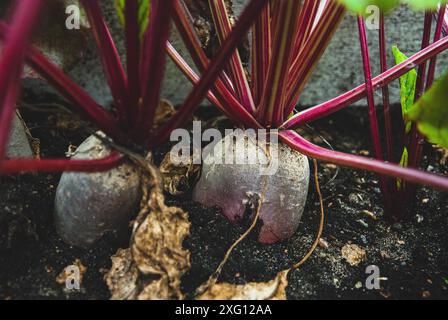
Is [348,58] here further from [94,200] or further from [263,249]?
[94,200]

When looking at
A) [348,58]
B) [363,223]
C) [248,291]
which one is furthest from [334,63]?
[248,291]

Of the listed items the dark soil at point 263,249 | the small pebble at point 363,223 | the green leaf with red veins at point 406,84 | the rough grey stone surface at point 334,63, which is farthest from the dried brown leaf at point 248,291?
the rough grey stone surface at point 334,63

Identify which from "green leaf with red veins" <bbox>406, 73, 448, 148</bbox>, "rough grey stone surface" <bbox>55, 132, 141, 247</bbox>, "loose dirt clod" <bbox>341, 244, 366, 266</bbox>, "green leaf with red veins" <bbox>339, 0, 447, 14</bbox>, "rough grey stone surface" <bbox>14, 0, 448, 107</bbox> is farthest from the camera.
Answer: "rough grey stone surface" <bbox>14, 0, 448, 107</bbox>

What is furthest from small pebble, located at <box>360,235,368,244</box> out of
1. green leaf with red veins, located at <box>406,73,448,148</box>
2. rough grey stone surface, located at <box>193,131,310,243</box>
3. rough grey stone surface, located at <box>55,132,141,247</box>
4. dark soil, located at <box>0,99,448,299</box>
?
rough grey stone surface, located at <box>55,132,141,247</box>

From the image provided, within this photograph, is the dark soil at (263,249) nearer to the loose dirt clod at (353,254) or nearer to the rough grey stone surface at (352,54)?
the loose dirt clod at (353,254)

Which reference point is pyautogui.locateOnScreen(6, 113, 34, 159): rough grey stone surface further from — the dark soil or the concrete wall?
the concrete wall

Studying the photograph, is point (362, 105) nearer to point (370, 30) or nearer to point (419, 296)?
point (370, 30)
